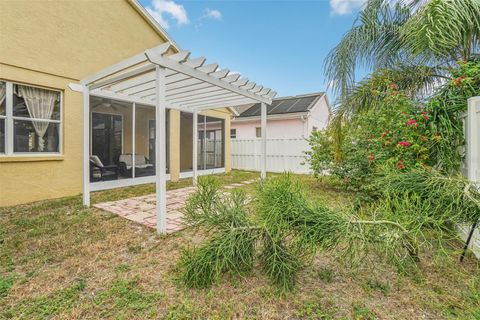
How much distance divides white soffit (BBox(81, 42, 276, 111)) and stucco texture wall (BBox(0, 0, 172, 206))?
1540 millimetres

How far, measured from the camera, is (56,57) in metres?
6.37

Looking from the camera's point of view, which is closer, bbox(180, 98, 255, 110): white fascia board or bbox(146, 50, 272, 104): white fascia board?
bbox(146, 50, 272, 104): white fascia board

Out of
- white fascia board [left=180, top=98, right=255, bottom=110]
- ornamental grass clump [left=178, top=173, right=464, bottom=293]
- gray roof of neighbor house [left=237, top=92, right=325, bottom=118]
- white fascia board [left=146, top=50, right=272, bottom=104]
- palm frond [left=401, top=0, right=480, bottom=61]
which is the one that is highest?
gray roof of neighbor house [left=237, top=92, right=325, bottom=118]

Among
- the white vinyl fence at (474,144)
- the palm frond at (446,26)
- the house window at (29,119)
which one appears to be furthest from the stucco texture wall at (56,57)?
the white vinyl fence at (474,144)

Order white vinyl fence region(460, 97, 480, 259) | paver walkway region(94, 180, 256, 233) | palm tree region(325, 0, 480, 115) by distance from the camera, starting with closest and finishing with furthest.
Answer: white vinyl fence region(460, 97, 480, 259) → palm tree region(325, 0, 480, 115) → paver walkway region(94, 180, 256, 233)

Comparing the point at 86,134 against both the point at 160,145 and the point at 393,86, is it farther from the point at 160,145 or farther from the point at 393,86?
the point at 393,86

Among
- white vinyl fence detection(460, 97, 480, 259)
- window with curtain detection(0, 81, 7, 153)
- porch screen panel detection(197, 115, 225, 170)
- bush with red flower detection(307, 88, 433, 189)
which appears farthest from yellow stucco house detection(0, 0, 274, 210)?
white vinyl fence detection(460, 97, 480, 259)

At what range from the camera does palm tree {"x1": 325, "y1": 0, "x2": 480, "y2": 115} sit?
399 cm

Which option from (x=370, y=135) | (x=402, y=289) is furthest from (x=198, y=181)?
(x=370, y=135)

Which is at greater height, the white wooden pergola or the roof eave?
the roof eave

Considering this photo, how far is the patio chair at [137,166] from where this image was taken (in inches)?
310

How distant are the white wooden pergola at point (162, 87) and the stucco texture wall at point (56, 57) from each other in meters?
1.53

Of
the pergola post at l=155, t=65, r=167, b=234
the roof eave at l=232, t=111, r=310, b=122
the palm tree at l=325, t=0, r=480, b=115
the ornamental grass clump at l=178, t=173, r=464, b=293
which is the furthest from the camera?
the roof eave at l=232, t=111, r=310, b=122

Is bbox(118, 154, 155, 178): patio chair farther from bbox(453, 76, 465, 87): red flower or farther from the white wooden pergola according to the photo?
bbox(453, 76, 465, 87): red flower
